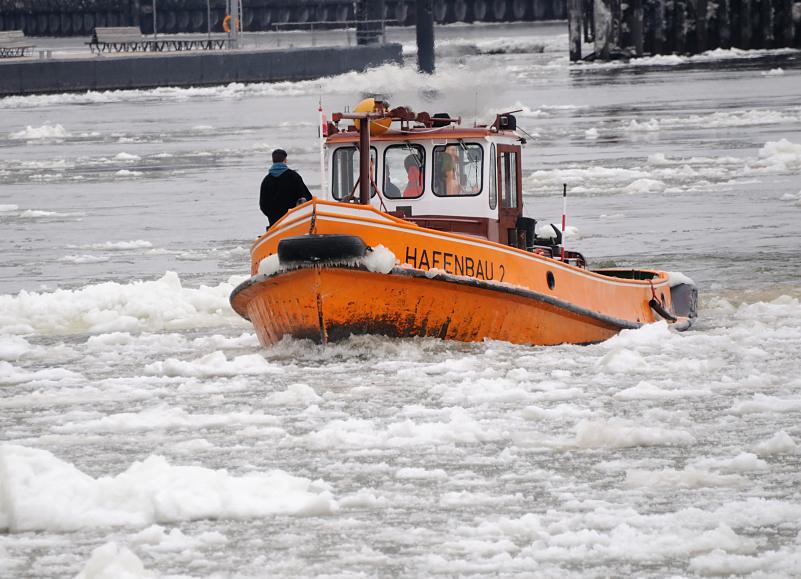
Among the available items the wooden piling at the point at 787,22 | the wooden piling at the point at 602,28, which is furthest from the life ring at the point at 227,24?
the wooden piling at the point at 787,22

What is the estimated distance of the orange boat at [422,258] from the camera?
39.5 ft

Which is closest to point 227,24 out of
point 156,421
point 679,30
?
point 679,30

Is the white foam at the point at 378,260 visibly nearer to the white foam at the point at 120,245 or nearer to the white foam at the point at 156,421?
Answer: the white foam at the point at 156,421

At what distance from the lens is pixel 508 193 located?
45.4ft

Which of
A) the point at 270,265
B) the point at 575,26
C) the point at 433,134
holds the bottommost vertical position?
the point at 270,265

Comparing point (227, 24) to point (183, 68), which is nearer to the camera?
point (183, 68)

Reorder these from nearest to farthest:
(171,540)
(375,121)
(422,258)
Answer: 1. (171,540)
2. (422,258)
3. (375,121)

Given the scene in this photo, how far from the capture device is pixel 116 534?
7664 mm

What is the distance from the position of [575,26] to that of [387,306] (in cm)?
5650

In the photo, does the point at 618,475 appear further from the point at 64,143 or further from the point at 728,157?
the point at 64,143

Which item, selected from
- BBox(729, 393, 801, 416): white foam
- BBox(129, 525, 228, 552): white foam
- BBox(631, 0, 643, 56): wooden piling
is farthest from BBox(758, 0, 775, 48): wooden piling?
BBox(129, 525, 228, 552): white foam

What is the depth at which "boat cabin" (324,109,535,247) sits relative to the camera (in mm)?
13430

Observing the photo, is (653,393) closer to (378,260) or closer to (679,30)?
(378,260)

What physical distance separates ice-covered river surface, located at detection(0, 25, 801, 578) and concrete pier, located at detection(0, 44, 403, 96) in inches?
1360
